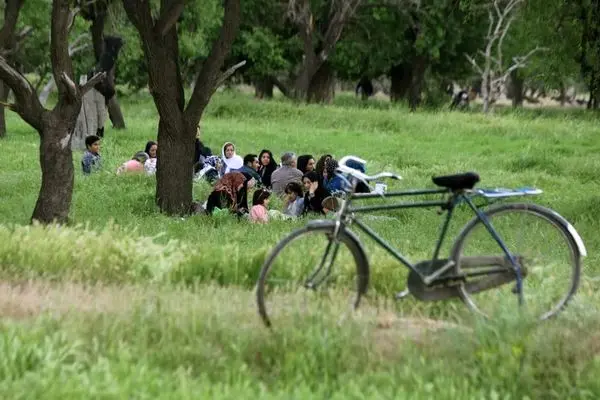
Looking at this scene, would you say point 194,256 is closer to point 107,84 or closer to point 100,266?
point 100,266

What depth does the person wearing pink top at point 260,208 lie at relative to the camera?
43.4ft

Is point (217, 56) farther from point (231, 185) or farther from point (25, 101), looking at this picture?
point (25, 101)

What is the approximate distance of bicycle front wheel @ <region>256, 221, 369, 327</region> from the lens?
20.2 feet

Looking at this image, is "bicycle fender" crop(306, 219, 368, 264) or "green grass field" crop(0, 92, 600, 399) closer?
"green grass field" crop(0, 92, 600, 399)

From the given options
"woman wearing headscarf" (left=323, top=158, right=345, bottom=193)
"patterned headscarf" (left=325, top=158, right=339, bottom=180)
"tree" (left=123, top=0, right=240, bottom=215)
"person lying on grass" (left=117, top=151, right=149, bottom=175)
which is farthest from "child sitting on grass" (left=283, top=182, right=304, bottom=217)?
"person lying on grass" (left=117, top=151, right=149, bottom=175)

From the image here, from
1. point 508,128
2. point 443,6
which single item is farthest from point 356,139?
point 443,6

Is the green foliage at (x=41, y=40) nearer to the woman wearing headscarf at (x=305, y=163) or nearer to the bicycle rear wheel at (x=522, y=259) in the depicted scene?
the woman wearing headscarf at (x=305, y=163)

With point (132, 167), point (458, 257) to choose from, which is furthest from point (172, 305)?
point (132, 167)

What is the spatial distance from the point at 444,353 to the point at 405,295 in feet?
2.96

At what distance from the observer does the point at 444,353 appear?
5816mm

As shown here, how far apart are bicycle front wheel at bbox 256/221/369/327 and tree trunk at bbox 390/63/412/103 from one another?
40837mm

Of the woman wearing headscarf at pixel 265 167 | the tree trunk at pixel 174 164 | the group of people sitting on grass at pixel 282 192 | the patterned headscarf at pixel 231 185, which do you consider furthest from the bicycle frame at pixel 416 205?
the woman wearing headscarf at pixel 265 167

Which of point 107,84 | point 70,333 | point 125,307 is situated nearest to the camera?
point 70,333

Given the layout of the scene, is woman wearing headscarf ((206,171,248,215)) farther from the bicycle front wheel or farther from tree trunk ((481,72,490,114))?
tree trunk ((481,72,490,114))
